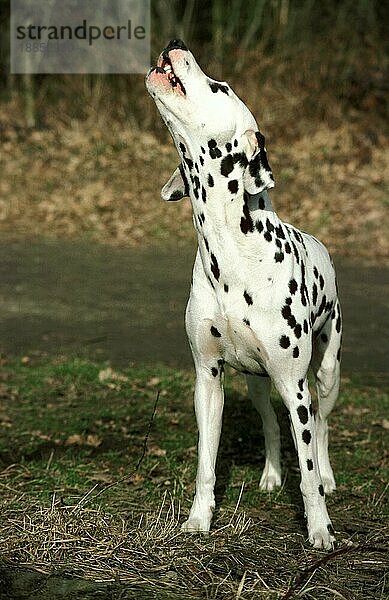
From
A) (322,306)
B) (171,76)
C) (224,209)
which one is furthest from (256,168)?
(322,306)

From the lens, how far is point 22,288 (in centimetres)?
1313

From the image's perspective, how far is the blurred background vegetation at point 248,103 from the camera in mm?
18438

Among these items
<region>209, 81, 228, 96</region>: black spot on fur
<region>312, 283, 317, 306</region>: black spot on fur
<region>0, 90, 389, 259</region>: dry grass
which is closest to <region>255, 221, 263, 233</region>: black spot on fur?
<region>312, 283, 317, 306</region>: black spot on fur

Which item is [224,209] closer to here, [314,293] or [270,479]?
[314,293]

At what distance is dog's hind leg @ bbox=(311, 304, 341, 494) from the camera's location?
6.25m

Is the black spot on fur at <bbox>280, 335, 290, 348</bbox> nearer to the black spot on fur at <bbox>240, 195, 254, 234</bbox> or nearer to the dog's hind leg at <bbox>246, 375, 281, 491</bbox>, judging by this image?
the black spot on fur at <bbox>240, 195, 254, 234</bbox>

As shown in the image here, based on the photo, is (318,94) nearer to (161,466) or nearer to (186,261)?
(186,261)

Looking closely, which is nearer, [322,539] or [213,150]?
[213,150]

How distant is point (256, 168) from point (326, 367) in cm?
164

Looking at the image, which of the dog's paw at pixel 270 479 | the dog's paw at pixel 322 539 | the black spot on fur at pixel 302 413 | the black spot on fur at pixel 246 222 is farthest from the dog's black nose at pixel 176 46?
the dog's paw at pixel 270 479

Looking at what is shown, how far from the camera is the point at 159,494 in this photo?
6348mm

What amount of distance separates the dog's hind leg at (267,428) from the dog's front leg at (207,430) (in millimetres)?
813

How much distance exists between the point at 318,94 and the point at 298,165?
300 cm

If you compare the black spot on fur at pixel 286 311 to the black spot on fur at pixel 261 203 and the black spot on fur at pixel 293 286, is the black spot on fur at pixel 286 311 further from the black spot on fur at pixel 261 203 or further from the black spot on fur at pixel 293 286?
the black spot on fur at pixel 261 203
